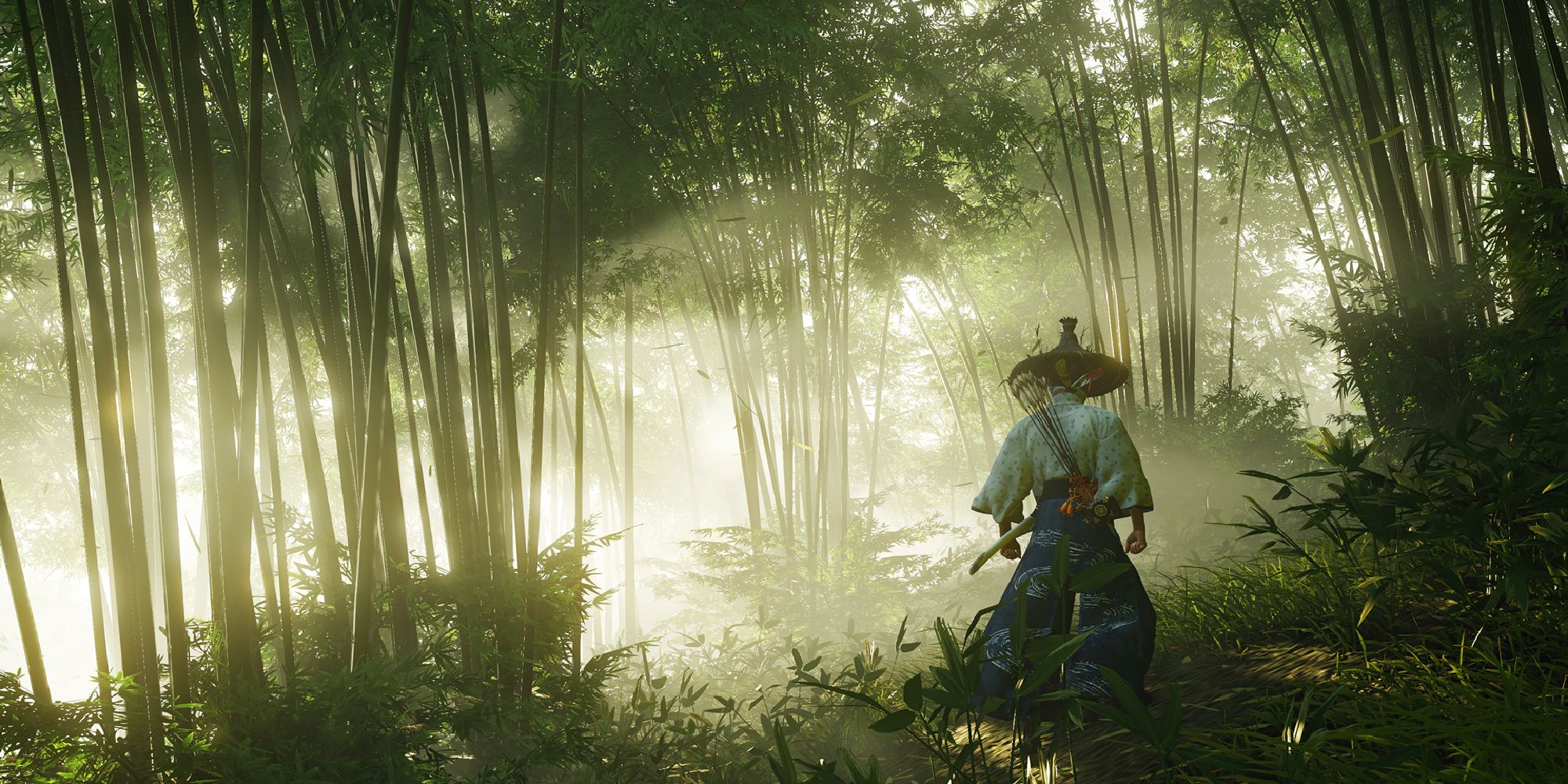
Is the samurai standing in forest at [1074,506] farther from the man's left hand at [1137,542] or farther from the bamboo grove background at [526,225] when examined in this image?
the bamboo grove background at [526,225]

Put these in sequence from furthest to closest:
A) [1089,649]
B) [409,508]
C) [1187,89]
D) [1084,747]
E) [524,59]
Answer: [409,508] < [1187,89] < [524,59] < [1089,649] < [1084,747]

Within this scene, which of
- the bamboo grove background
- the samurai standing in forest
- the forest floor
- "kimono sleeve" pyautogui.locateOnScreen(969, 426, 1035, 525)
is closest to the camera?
the forest floor

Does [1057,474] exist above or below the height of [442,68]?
below

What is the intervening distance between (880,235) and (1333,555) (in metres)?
3.75

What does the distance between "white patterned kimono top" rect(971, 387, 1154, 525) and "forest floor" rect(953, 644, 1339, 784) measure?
0.41m

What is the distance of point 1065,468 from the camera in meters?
2.42

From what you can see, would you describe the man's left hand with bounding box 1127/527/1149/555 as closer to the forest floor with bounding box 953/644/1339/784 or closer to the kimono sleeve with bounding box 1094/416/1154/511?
the kimono sleeve with bounding box 1094/416/1154/511

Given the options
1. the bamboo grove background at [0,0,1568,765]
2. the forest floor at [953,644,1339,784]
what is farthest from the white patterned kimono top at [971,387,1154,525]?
the bamboo grove background at [0,0,1568,765]

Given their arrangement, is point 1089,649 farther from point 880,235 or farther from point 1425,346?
point 880,235

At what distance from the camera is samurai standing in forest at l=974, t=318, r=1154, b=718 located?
2145mm

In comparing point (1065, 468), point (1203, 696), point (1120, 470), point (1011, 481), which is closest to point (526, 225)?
point (1011, 481)

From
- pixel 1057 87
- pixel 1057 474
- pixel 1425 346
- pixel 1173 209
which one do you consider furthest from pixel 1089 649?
pixel 1057 87

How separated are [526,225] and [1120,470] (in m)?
3.66

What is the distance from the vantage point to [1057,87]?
7891 mm
